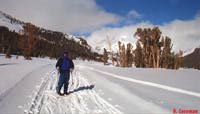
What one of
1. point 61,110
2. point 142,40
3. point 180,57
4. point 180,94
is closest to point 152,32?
point 142,40

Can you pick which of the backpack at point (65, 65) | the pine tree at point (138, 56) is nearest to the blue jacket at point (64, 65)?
the backpack at point (65, 65)

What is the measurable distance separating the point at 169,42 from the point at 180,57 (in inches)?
708

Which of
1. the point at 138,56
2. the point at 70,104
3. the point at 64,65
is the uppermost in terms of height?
the point at 138,56

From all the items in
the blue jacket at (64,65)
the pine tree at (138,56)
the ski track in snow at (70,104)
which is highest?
the pine tree at (138,56)

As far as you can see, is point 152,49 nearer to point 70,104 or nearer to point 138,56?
point 138,56

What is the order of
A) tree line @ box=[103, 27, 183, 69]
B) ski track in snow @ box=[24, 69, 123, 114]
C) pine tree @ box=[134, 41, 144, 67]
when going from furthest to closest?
pine tree @ box=[134, 41, 144, 67]
tree line @ box=[103, 27, 183, 69]
ski track in snow @ box=[24, 69, 123, 114]

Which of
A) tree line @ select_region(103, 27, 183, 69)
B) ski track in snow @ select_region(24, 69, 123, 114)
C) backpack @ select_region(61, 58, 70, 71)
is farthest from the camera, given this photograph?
Result: tree line @ select_region(103, 27, 183, 69)

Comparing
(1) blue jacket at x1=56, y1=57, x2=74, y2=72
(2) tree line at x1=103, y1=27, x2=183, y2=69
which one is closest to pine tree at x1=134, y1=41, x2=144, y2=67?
(2) tree line at x1=103, y1=27, x2=183, y2=69

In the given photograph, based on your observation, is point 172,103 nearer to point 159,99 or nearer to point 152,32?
point 159,99

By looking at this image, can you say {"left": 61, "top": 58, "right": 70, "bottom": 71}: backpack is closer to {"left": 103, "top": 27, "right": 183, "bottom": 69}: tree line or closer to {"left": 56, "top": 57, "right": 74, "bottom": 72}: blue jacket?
{"left": 56, "top": 57, "right": 74, "bottom": 72}: blue jacket

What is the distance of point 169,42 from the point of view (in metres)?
62.2

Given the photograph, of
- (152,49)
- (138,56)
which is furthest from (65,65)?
(138,56)

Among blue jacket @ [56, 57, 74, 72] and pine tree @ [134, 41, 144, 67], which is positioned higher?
pine tree @ [134, 41, 144, 67]

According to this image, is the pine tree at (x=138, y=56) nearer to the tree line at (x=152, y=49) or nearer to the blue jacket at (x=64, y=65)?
the tree line at (x=152, y=49)
